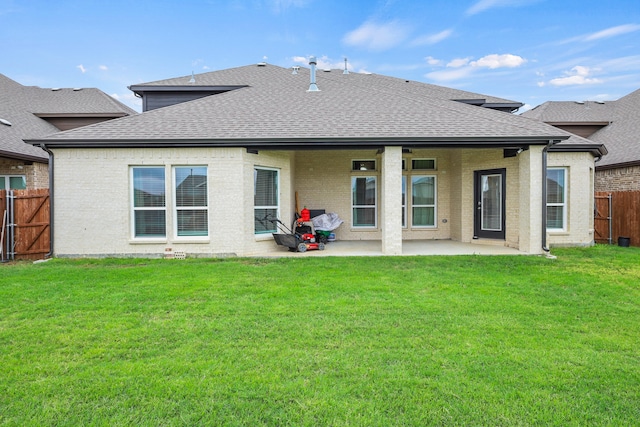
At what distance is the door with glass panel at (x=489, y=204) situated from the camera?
425 inches

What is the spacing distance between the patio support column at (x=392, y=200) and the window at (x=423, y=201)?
3.55 metres

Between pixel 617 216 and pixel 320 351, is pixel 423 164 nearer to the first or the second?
pixel 617 216

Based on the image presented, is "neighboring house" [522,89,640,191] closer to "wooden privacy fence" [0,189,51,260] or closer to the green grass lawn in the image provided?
the green grass lawn

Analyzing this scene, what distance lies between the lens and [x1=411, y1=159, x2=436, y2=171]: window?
12.5 metres

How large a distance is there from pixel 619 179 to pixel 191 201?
16072mm

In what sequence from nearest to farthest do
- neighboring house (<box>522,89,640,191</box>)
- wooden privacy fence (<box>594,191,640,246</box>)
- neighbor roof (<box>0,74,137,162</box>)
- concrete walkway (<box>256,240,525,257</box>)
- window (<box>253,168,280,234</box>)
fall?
concrete walkway (<box>256,240,525,257</box>) → window (<box>253,168,280,234</box>) → wooden privacy fence (<box>594,191,640,246</box>) → neighbor roof (<box>0,74,137,162</box>) → neighboring house (<box>522,89,640,191</box>)

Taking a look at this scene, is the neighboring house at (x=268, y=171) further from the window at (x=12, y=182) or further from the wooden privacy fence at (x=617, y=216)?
the window at (x=12, y=182)

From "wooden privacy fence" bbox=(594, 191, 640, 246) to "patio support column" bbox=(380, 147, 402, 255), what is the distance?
8.17 metres

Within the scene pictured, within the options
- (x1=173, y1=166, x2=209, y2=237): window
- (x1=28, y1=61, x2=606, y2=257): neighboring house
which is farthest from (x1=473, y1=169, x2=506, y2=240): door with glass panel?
(x1=173, y1=166, x2=209, y2=237): window

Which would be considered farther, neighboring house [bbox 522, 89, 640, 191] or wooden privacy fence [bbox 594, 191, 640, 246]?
neighboring house [bbox 522, 89, 640, 191]

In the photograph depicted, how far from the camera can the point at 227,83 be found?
1405cm

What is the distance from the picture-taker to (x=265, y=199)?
9.92 meters

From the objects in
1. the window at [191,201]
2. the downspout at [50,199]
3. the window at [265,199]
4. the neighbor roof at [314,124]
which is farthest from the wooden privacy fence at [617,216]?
the downspout at [50,199]

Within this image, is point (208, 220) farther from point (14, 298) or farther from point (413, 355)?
point (413, 355)
